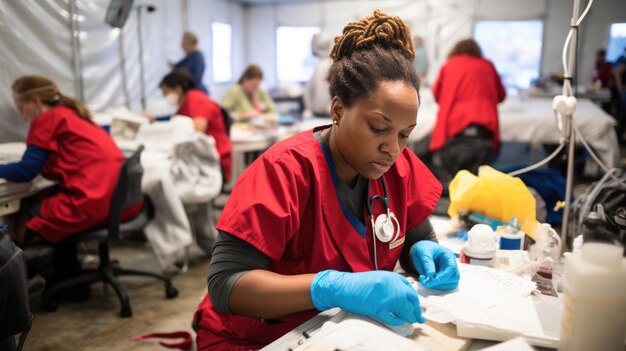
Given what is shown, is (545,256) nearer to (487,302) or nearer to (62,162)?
(487,302)

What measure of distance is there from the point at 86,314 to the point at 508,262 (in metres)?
2.15

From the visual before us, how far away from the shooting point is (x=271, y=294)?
100 cm

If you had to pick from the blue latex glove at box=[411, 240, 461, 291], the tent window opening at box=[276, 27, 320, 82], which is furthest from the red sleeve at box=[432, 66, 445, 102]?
the tent window opening at box=[276, 27, 320, 82]

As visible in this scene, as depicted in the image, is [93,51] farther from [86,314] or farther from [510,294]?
[510,294]

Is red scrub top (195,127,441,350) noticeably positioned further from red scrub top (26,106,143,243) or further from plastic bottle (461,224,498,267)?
red scrub top (26,106,143,243)

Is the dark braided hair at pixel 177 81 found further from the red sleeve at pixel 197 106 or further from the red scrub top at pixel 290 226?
the red scrub top at pixel 290 226

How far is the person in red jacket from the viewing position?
3812 millimetres

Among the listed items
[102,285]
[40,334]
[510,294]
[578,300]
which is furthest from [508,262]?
[102,285]

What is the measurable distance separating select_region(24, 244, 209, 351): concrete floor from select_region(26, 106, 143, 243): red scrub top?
43cm

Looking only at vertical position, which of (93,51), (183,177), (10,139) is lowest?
(183,177)

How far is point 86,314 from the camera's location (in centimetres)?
257

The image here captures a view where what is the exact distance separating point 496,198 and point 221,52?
6499 millimetres

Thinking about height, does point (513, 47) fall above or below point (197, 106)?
above

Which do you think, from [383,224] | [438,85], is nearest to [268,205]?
[383,224]
